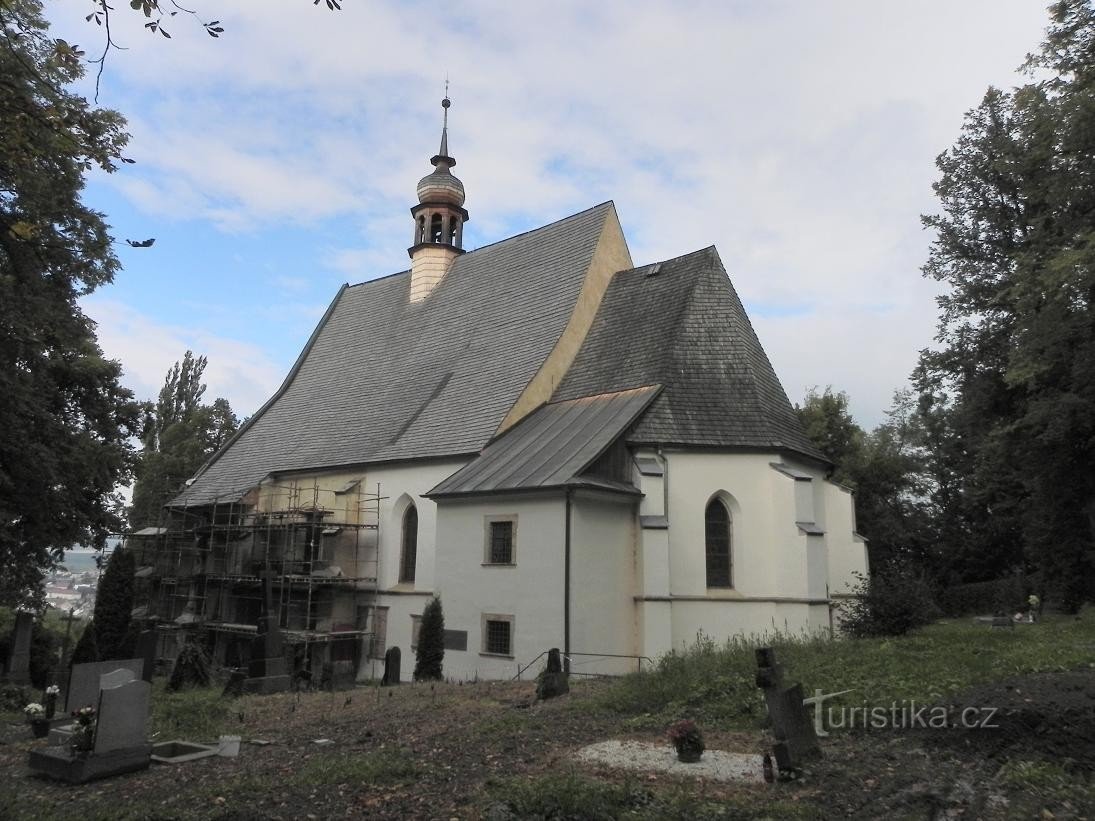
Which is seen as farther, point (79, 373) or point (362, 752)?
point (79, 373)

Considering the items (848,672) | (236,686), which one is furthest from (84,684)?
(848,672)

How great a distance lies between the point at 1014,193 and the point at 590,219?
1238 cm

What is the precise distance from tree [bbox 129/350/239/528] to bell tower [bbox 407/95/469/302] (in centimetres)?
1601

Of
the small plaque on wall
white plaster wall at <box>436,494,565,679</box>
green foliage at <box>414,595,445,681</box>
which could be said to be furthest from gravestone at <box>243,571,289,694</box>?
white plaster wall at <box>436,494,565,679</box>

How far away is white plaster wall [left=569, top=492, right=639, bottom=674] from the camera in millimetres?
15680

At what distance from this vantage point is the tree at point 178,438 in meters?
38.3

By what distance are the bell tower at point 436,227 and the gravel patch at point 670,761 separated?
71.0 feet

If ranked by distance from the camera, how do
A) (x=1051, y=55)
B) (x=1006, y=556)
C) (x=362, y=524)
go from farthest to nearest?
(x=1006, y=556)
(x=362, y=524)
(x=1051, y=55)

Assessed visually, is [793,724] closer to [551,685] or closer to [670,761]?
[670,761]

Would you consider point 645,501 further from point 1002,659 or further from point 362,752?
point 362,752

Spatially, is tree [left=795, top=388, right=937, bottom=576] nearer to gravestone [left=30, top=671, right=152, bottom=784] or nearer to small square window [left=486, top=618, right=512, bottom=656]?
small square window [left=486, top=618, right=512, bottom=656]

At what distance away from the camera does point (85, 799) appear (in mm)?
7082

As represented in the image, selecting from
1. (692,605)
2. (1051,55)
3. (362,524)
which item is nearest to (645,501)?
(692,605)

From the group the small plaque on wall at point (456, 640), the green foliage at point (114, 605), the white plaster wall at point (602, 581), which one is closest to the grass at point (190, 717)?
the small plaque on wall at point (456, 640)
